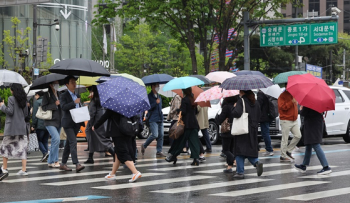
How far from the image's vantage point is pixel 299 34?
30.3 meters

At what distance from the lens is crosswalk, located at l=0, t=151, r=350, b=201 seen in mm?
9766

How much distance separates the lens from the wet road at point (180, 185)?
30.1 ft

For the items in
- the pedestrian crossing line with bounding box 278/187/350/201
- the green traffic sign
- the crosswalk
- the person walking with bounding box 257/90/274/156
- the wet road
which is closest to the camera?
the pedestrian crossing line with bounding box 278/187/350/201

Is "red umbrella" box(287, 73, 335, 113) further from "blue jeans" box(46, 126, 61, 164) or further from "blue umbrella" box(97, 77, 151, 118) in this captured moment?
"blue jeans" box(46, 126, 61, 164)

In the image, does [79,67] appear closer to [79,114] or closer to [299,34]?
[79,114]

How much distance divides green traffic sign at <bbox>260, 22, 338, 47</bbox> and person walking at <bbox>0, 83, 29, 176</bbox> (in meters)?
19.5

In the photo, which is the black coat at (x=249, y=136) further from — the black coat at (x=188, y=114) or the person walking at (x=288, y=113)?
the person walking at (x=288, y=113)

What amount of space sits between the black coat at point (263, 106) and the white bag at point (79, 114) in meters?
5.25

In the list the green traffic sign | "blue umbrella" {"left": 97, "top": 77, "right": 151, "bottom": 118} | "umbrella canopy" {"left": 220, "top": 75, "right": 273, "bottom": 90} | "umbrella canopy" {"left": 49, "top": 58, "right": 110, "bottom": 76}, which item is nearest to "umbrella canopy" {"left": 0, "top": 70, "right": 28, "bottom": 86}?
"umbrella canopy" {"left": 49, "top": 58, "right": 110, "bottom": 76}

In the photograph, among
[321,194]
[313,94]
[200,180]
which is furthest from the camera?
[313,94]

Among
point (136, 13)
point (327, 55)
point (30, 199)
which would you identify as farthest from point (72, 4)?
point (30, 199)

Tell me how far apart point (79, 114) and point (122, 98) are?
1.90 meters

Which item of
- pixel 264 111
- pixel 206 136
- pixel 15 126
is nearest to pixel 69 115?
pixel 15 126

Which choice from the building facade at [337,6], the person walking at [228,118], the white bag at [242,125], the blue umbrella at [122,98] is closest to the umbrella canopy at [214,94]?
the person walking at [228,118]
